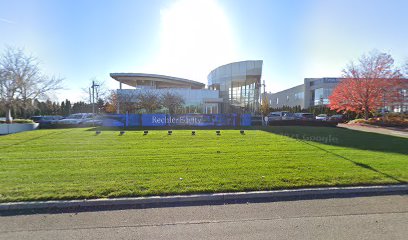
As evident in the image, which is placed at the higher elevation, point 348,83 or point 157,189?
point 348,83

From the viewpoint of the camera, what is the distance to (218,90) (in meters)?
40.6

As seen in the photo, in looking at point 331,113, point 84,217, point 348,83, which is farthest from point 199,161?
point 331,113

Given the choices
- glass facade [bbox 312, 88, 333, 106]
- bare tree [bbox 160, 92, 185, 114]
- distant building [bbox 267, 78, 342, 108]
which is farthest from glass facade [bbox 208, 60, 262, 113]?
glass facade [bbox 312, 88, 333, 106]

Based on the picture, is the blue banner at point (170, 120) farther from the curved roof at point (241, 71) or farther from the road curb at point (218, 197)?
the road curb at point (218, 197)

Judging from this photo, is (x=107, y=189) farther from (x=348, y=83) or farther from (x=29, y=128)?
(x=348, y=83)

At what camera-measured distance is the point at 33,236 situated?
10.0ft

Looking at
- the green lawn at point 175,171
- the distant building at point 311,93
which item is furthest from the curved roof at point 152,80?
the green lawn at point 175,171

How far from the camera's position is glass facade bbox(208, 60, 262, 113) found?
3703 centimetres

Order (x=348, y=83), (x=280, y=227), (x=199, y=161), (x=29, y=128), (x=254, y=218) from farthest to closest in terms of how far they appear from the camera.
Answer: (x=348, y=83), (x=29, y=128), (x=199, y=161), (x=254, y=218), (x=280, y=227)

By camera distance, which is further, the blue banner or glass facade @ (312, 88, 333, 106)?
glass facade @ (312, 88, 333, 106)

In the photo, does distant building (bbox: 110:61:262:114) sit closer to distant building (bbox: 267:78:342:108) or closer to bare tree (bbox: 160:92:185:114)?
bare tree (bbox: 160:92:185:114)

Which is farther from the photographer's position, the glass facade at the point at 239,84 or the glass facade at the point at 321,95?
the glass facade at the point at 321,95

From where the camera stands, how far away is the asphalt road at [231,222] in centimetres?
309

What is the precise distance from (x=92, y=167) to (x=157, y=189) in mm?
2762
